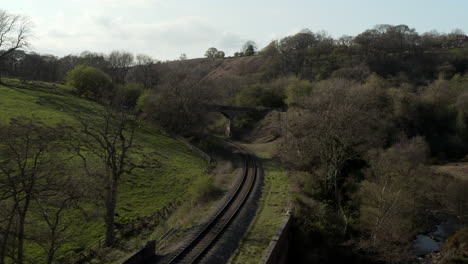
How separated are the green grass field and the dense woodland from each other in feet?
4.16

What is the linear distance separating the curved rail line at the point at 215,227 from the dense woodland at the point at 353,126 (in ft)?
13.6

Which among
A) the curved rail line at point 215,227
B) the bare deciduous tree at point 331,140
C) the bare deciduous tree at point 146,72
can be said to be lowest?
the curved rail line at point 215,227

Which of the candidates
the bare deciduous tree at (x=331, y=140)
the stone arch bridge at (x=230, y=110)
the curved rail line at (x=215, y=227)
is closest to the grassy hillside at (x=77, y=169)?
the curved rail line at (x=215, y=227)

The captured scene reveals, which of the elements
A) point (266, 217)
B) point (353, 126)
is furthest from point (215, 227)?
point (353, 126)

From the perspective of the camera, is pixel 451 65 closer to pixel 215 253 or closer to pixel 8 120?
pixel 215 253

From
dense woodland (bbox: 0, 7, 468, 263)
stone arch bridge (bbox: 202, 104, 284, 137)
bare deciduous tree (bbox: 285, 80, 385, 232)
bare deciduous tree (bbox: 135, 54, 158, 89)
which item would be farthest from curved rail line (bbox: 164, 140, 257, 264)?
bare deciduous tree (bbox: 135, 54, 158, 89)

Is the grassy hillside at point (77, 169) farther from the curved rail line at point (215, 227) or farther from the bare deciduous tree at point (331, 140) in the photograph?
the bare deciduous tree at point (331, 140)

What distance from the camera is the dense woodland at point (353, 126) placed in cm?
2219

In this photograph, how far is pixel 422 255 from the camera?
79.6 feet

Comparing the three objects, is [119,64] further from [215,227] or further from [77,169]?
[215,227]

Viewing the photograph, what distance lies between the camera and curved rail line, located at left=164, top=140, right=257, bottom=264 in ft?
53.7

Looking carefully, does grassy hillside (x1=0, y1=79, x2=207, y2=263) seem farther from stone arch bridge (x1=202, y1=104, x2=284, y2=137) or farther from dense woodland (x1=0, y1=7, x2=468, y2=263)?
stone arch bridge (x1=202, y1=104, x2=284, y2=137)

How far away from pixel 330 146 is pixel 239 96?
1641 inches

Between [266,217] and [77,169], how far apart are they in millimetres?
14501
